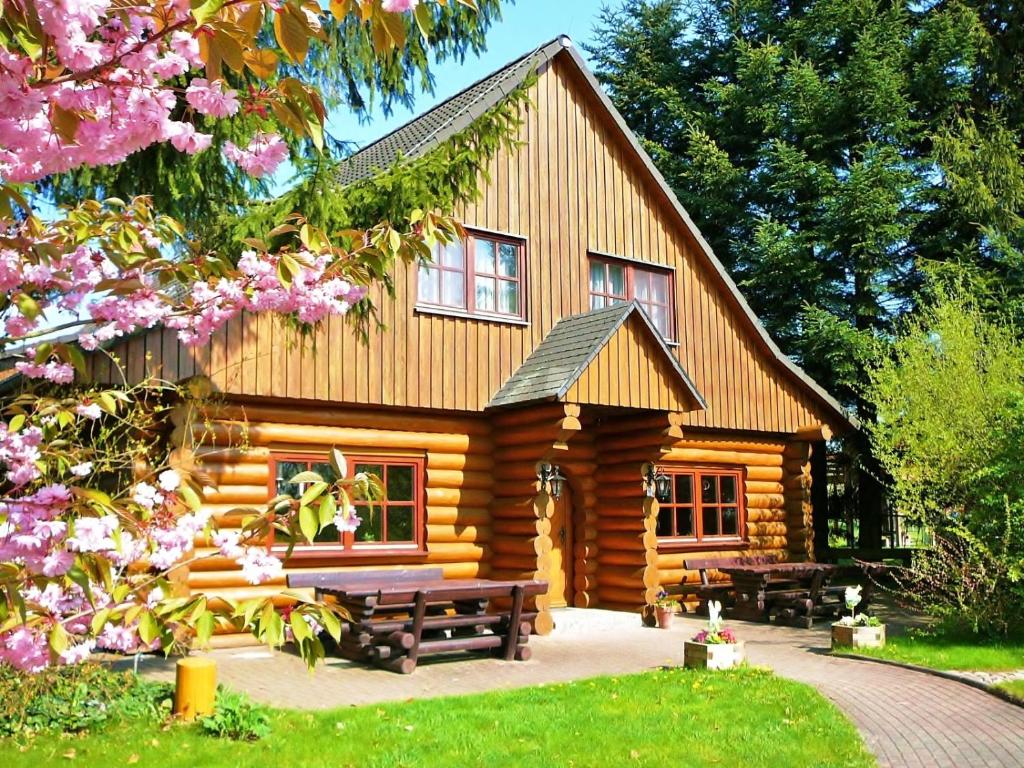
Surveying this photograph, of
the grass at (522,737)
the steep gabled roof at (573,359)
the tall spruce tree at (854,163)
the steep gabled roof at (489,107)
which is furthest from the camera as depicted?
the tall spruce tree at (854,163)

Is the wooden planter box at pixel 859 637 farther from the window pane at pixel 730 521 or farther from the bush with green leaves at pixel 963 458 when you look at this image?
the window pane at pixel 730 521

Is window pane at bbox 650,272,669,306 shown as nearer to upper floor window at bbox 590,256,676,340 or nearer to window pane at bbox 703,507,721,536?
upper floor window at bbox 590,256,676,340

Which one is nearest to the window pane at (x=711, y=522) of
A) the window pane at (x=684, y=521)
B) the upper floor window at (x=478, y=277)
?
the window pane at (x=684, y=521)

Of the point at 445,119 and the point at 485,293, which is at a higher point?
the point at 445,119

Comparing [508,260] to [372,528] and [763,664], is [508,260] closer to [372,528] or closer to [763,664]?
[372,528]

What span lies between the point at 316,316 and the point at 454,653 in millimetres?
7087

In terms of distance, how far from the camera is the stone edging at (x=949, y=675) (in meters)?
8.55

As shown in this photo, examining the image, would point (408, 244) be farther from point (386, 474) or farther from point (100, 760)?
point (386, 474)

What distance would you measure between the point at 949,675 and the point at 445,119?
1055 centimetres

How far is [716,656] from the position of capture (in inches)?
380

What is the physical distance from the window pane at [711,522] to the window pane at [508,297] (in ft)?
17.5

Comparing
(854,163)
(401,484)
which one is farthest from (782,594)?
(854,163)

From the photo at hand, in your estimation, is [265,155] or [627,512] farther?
[627,512]

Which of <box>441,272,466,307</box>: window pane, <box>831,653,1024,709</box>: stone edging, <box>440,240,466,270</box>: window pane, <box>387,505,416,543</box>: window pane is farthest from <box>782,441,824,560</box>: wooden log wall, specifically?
<box>387,505,416,543</box>: window pane
